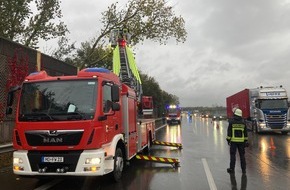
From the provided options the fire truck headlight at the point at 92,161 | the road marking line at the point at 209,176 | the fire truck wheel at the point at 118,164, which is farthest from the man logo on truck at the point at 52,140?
the road marking line at the point at 209,176

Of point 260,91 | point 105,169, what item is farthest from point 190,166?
point 260,91

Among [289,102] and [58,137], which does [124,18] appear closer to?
[289,102]

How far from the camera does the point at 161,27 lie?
32.3 m

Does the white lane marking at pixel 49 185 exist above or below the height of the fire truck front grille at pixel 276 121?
below

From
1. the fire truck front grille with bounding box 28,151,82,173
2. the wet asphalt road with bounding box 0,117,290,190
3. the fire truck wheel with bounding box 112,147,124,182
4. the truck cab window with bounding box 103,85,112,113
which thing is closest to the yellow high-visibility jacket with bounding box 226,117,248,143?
the wet asphalt road with bounding box 0,117,290,190

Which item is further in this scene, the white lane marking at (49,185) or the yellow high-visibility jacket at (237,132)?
the yellow high-visibility jacket at (237,132)

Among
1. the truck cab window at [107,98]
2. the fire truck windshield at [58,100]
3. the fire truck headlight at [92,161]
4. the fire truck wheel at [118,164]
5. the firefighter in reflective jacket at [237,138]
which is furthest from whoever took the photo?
the firefighter in reflective jacket at [237,138]

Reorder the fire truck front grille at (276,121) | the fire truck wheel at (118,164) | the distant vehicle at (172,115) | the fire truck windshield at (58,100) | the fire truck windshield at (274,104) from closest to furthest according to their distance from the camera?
the fire truck windshield at (58,100) → the fire truck wheel at (118,164) → the fire truck front grille at (276,121) → the fire truck windshield at (274,104) → the distant vehicle at (172,115)

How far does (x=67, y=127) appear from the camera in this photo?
7766mm

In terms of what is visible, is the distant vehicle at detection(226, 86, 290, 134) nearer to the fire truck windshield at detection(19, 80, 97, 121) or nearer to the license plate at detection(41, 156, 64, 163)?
Result: the fire truck windshield at detection(19, 80, 97, 121)

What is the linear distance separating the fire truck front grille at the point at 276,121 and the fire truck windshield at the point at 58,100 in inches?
801

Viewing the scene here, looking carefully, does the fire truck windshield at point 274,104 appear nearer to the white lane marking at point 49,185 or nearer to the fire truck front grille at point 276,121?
the fire truck front grille at point 276,121

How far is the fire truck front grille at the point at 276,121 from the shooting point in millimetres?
25922

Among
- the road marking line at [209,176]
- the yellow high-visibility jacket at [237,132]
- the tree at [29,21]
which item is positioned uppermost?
the tree at [29,21]
